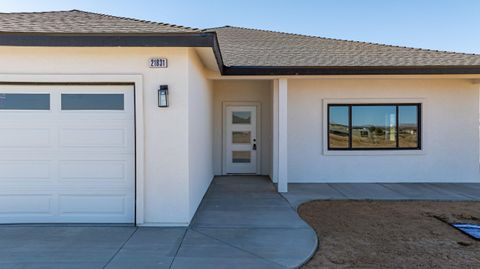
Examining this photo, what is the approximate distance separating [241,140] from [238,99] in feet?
4.69

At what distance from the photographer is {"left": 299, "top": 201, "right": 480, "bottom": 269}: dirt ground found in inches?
177

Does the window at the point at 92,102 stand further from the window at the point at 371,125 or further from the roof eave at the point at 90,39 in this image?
the window at the point at 371,125

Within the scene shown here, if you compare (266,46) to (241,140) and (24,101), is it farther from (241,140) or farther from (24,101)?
(24,101)

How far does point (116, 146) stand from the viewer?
5.97 metres

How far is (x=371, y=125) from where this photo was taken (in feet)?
34.2

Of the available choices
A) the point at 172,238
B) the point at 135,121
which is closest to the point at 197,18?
the point at 135,121

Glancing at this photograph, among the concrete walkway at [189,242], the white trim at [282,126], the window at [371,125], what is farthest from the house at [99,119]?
the window at [371,125]

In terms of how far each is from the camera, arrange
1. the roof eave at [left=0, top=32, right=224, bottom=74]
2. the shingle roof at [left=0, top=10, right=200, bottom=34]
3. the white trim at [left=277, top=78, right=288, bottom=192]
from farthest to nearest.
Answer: the white trim at [left=277, top=78, right=288, bottom=192]
the shingle roof at [left=0, top=10, right=200, bottom=34]
the roof eave at [left=0, top=32, right=224, bottom=74]

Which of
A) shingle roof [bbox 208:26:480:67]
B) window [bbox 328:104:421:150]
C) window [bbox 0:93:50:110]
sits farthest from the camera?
window [bbox 328:104:421:150]

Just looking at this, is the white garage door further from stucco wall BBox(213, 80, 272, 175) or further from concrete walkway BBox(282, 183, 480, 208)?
stucco wall BBox(213, 80, 272, 175)

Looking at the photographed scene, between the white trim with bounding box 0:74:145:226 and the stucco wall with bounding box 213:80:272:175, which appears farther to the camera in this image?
the stucco wall with bounding box 213:80:272:175

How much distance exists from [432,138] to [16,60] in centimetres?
1084

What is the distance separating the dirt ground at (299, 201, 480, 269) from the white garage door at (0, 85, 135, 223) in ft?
11.4

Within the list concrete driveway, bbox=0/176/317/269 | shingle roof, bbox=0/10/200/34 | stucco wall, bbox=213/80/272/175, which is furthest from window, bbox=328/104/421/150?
shingle roof, bbox=0/10/200/34
